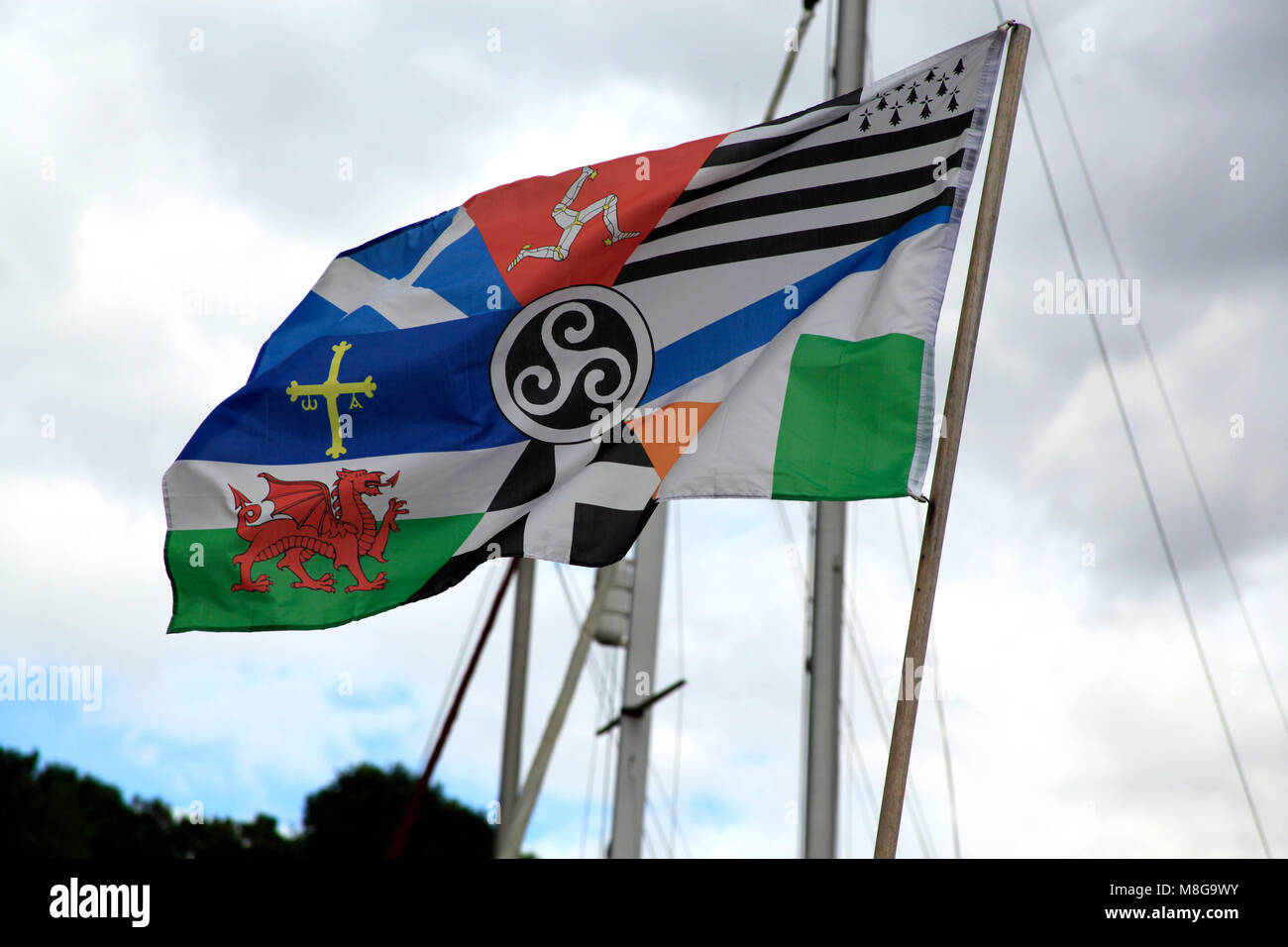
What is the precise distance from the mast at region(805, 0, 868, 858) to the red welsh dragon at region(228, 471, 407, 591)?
374 cm

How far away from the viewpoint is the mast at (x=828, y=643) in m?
9.70

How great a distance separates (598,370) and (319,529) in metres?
1.83

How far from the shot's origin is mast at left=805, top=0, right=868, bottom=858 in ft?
31.8

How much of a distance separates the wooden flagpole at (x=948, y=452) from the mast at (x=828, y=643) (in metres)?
3.58

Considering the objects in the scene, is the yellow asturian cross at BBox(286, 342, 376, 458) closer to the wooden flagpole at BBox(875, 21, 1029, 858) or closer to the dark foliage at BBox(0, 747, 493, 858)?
the wooden flagpole at BBox(875, 21, 1029, 858)

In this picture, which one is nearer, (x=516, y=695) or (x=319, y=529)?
(x=319, y=529)

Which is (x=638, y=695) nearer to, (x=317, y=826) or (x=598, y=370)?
(x=598, y=370)

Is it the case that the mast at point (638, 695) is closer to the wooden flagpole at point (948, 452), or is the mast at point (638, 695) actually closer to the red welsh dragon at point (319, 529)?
the red welsh dragon at point (319, 529)

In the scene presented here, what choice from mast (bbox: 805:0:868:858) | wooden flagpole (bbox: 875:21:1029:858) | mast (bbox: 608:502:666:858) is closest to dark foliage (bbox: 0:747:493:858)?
mast (bbox: 608:502:666:858)

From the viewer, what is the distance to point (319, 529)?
755cm

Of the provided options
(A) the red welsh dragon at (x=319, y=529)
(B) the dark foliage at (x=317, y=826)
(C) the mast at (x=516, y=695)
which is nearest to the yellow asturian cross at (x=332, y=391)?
(A) the red welsh dragon at (x=319, y=529)

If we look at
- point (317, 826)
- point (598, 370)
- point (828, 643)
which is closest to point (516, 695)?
point (828, 643)

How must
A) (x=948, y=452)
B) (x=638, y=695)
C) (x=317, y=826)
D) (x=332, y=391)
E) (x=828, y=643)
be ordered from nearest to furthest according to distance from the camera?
(x=948, y=452)
(x=332, y=391)
(x=828, y=643)
(x=638, y=695)
(x=317, y=826)

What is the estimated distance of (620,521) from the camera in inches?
284
